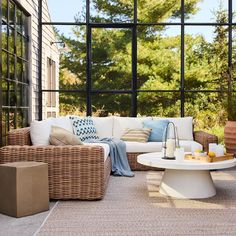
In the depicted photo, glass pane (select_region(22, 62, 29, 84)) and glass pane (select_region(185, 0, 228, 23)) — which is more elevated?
glass pane (select_region(185, 0, 228, 23))

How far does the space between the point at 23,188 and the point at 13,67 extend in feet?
9.25

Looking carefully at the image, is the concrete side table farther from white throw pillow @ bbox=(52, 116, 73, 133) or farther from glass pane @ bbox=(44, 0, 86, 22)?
glass pane @ bbox=(44, 0, 86, 22)

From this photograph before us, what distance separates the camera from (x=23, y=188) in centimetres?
379

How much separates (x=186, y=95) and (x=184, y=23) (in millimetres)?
1322

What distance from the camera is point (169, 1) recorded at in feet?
26.8

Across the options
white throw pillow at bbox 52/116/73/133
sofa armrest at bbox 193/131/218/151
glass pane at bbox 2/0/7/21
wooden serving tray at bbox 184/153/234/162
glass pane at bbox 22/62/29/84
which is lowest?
wooden serving tray at bbox 184/153/234/162

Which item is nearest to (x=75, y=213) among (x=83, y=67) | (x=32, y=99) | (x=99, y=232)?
(x=99, y=232)

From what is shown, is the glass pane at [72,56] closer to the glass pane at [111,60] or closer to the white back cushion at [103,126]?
the glass pane at [111,60]

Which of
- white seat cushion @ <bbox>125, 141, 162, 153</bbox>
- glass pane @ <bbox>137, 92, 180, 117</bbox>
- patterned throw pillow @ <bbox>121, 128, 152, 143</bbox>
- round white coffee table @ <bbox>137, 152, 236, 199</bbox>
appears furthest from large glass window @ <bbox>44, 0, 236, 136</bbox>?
round white coffee table @ <bbox>137, 152, 236, 199</bbox>

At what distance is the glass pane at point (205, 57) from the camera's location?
8055 millimetres

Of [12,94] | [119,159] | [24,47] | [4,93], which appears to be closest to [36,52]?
[24,47]

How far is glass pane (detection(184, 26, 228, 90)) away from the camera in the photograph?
26.4 feet

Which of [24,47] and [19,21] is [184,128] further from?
[19,21]

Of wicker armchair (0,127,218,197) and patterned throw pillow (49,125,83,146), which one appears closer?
wicker armchair (0,127,218,197)
